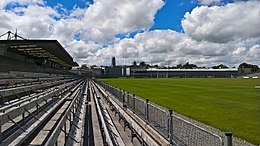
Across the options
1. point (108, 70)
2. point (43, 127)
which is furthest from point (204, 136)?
point (108, 70)

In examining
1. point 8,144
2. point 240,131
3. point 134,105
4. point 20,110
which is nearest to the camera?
point 8,144

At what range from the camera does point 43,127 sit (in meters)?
6.46

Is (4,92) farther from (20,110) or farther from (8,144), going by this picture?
(8,144)

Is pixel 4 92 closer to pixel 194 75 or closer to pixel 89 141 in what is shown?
pixel 89 141

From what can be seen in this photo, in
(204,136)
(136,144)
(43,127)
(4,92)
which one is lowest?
(136,144)

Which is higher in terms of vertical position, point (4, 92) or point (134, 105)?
point (4, 92)

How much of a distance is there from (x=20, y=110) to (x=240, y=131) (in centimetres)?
675

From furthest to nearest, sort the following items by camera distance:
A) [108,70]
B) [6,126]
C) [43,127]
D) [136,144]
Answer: [108,70] < [136,144] < [43,127] < [6,126]

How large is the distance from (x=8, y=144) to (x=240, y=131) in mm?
7081

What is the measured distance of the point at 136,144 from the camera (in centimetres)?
695

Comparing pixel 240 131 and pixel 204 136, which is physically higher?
pixel 204 136

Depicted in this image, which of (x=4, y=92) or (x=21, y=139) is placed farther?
(x=4, y=92)

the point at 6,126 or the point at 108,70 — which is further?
the point at 108,70

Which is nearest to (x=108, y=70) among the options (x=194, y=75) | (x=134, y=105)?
(x=194, y=75)
